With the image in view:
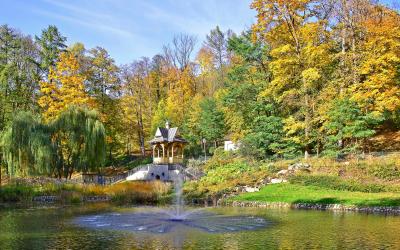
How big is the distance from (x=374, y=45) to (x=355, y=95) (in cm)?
566

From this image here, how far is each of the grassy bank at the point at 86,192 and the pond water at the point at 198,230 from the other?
17.3 ft

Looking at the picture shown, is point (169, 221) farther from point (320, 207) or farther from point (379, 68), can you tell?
point (379, 68)

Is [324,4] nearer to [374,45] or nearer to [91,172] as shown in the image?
[374,45]

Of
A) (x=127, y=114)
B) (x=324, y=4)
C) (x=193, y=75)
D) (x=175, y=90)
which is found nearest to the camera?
(x=324, y=4)

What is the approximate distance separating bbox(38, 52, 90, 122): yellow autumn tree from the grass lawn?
21819mm

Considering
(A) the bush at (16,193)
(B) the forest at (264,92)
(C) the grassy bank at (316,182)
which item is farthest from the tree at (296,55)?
(A) the bush at (16,193)

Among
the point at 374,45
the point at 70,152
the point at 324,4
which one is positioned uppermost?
the point at 324,4

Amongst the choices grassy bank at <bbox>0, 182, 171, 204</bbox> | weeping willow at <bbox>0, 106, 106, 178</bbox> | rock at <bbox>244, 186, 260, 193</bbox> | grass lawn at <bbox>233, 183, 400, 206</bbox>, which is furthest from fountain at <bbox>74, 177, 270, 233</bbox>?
weeping willow at <bbox>0, 106, 106, 178</bbox>

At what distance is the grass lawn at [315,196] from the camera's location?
969 inches

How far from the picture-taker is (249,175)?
110 ft

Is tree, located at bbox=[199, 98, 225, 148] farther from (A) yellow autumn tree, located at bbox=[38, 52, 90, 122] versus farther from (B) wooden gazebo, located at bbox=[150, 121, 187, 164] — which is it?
(A) yellow autumn tree, located at bbox=[38, 52, 90, 122]

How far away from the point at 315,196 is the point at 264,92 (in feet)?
46.5

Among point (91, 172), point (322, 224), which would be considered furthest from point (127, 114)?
point (322, 224)

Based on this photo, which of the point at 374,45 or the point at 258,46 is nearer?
the point at 374,45
